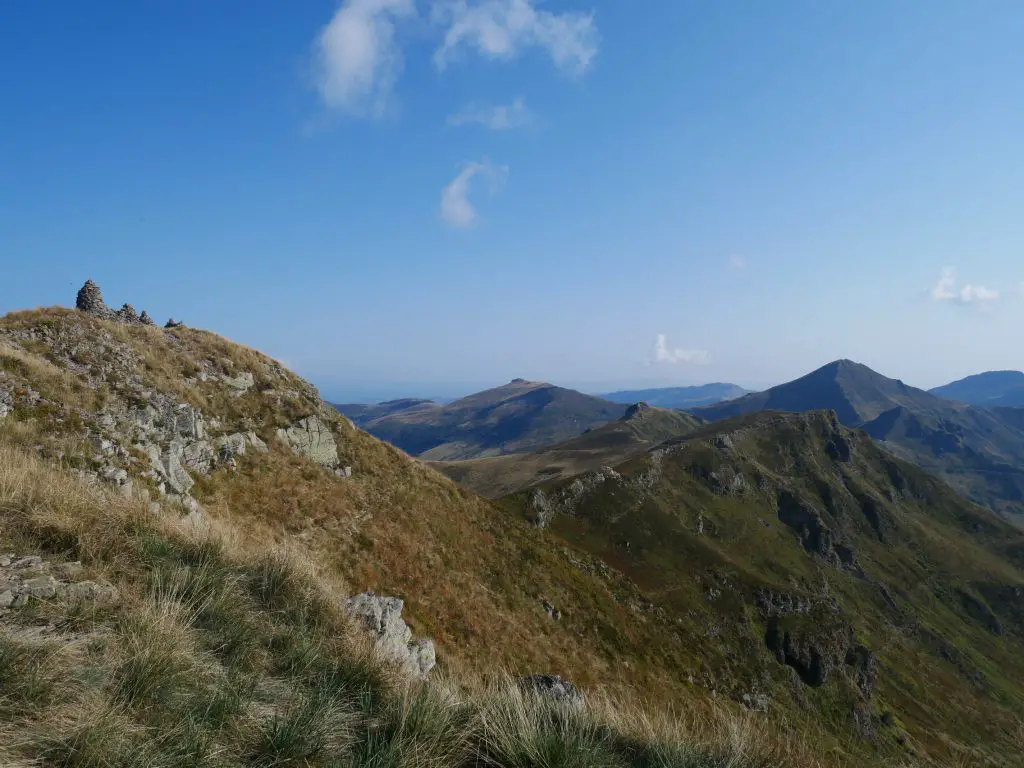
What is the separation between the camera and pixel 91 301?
3744cm

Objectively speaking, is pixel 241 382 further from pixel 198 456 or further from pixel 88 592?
pixel 88 592

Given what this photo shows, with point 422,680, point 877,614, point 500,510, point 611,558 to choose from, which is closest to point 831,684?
point 611,558

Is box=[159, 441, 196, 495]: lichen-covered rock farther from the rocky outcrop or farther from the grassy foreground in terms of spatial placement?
the rocky outcrop

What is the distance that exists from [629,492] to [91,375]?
103m

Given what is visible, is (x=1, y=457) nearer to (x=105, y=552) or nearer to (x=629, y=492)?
(x=105, y=552)

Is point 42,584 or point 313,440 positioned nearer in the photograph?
point 42,584

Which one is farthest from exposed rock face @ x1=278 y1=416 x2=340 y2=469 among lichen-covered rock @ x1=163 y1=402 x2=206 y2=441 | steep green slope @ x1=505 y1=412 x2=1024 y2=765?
steep green slope @ x1=505 y1=412 x2=1024 y2=765

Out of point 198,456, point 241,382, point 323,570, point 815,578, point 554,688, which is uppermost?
point 241,382

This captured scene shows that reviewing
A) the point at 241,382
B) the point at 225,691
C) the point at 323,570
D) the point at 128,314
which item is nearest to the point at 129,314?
the point at 128,314

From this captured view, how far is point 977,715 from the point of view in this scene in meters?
108

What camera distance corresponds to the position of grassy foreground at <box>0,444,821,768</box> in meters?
4.75

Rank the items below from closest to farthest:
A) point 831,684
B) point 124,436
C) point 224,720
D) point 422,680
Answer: point 224,720 < point 422,680 < point 124,436 < point 831,684

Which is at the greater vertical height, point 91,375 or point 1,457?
point 91,375

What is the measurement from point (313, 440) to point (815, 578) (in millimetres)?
135275
